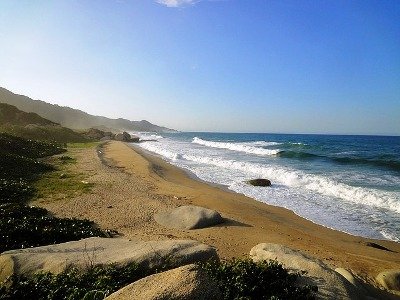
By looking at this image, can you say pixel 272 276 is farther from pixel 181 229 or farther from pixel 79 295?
pixel 181 229

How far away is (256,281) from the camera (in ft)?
Result: 18.5

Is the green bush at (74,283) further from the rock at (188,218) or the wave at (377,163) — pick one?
the wave at (377,163)

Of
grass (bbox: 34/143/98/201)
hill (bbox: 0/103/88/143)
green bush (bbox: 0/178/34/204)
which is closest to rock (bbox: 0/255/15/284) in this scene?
green bush (bbox: 0/178/34/204)

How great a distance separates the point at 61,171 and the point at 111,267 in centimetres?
1598

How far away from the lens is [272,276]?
18.8 feet

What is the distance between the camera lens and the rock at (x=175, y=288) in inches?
150

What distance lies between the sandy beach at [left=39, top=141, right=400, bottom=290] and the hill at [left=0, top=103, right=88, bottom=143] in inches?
1070

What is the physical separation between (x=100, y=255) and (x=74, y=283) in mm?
1028

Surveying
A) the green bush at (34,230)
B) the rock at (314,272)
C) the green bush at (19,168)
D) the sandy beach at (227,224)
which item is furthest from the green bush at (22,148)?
the rock at (314,272)

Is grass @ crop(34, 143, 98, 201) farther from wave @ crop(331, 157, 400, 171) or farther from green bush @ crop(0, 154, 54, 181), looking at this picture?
wave @ crop(331, 157, 400, 171)

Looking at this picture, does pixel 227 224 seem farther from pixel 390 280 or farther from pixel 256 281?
pixel 256 281

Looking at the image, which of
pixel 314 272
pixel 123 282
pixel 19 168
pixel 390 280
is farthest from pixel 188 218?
pixel 19 168

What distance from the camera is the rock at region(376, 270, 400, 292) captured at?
24.1ft

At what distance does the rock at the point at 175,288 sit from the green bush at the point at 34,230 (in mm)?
5170
